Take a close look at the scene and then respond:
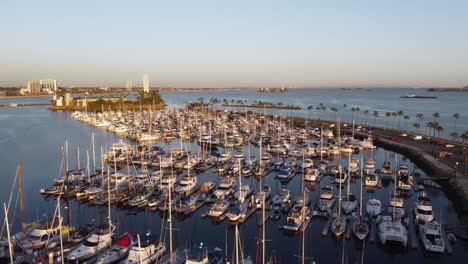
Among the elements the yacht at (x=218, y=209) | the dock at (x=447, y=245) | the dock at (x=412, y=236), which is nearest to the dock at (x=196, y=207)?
the yacht at (x=218, y=209)

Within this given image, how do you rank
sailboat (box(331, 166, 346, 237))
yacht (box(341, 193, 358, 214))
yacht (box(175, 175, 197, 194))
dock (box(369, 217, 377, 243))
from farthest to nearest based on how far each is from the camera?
1. yacht (box(175, 175, 197, 194))
2. yacht (box(341, 193, 358, 214))
3. sailboat (box(331, 166, 346, 237))
4. dock (box(369, 217, 377, 243))

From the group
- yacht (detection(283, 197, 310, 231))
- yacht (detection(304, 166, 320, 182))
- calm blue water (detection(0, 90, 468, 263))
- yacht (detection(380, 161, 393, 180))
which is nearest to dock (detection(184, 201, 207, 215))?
calm blue water (detection(0, 90, 468, 263))

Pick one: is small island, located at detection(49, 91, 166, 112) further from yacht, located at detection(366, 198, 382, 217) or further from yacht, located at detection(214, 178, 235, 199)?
yacht, located at detection(366, 198, 382, 217)

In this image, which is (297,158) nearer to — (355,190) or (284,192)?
(355,190)

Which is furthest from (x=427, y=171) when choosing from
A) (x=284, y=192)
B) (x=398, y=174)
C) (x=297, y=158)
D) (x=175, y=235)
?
(x=175, y=235)

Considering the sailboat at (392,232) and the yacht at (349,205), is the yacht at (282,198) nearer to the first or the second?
the yacht at (349,205)

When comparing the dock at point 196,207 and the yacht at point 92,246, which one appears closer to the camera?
the yacht at point 92,246

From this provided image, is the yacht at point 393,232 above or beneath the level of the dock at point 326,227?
above

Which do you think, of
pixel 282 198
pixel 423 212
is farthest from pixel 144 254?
pixel 423 212
